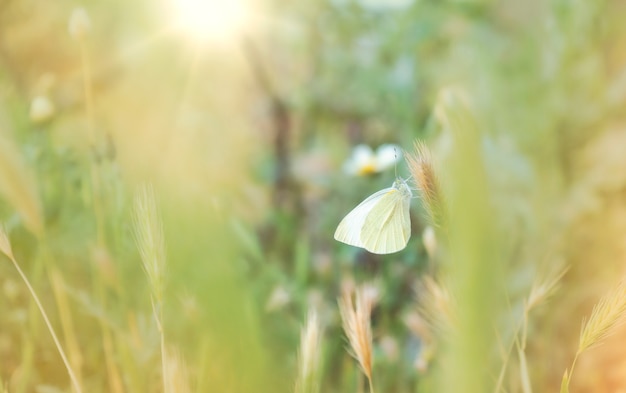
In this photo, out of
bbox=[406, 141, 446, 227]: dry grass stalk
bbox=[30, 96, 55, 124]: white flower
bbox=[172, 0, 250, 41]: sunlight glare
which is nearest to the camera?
bbox=[406, 141, 446, 227]: dry grass stalk

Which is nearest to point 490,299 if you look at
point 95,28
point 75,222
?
point 75,222

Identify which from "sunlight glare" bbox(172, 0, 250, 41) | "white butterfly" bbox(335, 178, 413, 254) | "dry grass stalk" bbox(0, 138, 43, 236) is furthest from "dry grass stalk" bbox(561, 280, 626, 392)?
"sunlight glare" bbox(172, 0, 250, 41)

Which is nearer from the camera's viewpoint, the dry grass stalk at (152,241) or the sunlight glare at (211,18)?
the dry grass stalk at (152,241)

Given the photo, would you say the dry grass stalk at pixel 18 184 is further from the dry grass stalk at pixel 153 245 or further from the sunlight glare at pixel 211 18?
the sunlight glare at pixel 211 18

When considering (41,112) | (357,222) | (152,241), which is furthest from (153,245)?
(41,112)

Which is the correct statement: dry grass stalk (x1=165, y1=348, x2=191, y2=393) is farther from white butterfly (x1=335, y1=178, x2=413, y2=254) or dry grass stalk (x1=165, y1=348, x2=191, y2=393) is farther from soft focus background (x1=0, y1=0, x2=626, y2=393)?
white butterfly (x1=335, y1=178, x2=413, y2=254)

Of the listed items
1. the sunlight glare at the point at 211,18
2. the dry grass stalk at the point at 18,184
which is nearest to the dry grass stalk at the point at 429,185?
the dry grass stalk at the point at 18,184

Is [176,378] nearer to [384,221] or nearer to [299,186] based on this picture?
[384,221]
